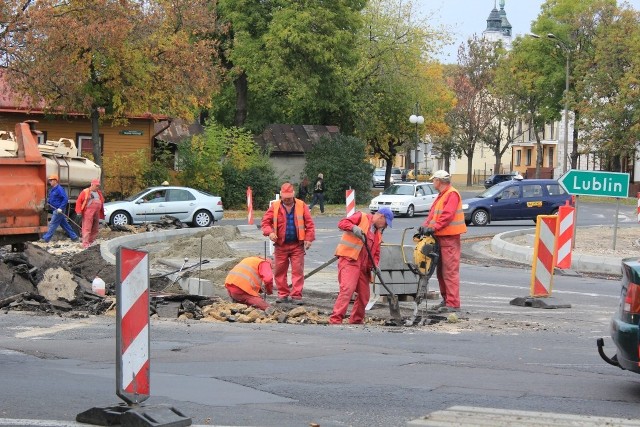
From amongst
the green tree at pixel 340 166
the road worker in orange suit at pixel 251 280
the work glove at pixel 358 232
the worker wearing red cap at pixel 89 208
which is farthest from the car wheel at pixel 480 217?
the work glove at pixel 358 232

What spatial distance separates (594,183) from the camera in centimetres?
2258

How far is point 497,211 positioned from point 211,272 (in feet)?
73.1

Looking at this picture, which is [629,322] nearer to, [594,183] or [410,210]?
[594,183]

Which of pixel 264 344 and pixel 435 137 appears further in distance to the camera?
pixel 435 137

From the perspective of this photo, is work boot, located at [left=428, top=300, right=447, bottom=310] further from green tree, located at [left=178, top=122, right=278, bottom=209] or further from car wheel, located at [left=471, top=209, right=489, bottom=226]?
green tree, located at [left=178, top=122, right=278, bottom=209]

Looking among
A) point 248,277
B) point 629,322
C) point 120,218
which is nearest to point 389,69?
point 120,218

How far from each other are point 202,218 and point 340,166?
17.2 m

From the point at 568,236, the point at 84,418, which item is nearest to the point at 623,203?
the point at 568,236

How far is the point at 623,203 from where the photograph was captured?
67.4 meters

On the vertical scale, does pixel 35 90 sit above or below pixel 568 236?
above

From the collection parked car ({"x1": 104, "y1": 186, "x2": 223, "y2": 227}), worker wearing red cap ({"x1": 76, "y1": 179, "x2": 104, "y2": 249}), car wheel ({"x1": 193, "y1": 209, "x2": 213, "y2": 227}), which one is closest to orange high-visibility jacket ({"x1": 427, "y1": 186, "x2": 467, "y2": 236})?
worker wearing red cap ({"x1": 76, "y1": 179, "x2": 104, "y2": 249})

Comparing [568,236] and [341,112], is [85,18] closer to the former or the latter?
[568,236]

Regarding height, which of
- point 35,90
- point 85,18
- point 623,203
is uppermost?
point 85,18

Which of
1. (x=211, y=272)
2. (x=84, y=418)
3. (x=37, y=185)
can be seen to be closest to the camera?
(x=84, y=418)
